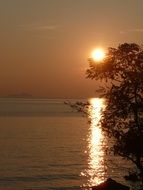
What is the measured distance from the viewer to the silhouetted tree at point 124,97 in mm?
30875

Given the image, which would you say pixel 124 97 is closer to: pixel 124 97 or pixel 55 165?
pixel 124 97

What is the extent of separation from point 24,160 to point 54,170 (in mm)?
10990

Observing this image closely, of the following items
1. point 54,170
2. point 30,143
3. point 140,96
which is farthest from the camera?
point 30,143

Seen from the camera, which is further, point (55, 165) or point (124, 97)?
point (55, 165)

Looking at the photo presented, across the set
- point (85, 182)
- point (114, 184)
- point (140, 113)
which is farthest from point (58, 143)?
point (140, 113)

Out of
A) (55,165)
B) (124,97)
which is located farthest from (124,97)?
(55,165)

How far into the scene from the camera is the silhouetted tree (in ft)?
101

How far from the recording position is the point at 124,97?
102 feet

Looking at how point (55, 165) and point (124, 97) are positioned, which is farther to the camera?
point (55, 165)

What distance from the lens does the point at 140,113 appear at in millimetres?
31672

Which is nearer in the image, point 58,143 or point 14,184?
point 14,184

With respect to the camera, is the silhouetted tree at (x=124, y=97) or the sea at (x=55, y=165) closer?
the silhouetted tree at (x=124, y=97)

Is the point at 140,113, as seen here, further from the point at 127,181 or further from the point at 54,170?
the point at 54,170

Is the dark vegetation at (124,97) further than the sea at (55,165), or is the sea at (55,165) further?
the sea at (55,165)
